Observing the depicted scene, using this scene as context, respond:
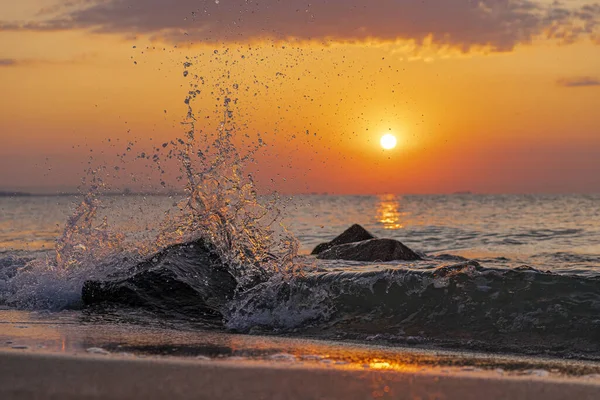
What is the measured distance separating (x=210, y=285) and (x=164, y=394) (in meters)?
4.16

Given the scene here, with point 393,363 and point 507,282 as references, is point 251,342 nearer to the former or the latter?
point 393,363

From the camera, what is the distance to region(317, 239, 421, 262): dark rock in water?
12125 millimetres

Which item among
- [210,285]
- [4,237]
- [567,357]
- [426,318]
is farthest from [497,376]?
[4,237]

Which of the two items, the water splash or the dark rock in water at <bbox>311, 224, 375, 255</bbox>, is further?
the dark rock in water at <bbox>311, 224, 375, 255</bbox>

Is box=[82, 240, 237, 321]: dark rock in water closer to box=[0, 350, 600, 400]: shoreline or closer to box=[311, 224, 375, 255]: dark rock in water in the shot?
box=[0, 350, 600, 400]: shoreline

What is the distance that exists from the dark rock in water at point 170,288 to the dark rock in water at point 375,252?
447 cm

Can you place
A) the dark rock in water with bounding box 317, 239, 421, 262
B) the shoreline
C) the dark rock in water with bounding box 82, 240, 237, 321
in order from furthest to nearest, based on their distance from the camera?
the dark rock in water with bounding box 317, 239, 421, 262 < the dark rock in water with bounding box 82, 240, 237, 321 < the shoreline

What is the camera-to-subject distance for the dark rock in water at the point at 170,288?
7195 mm

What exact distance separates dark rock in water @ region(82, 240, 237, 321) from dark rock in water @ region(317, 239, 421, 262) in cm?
447

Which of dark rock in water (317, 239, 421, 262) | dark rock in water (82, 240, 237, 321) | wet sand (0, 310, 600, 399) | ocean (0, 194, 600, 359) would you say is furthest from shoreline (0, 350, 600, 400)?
dark rock in water (317, 239, 421, 262)

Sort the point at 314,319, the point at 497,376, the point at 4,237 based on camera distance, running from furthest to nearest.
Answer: the point at 4,237
the point at 314,319
the point at 497,376

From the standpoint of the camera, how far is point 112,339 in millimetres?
5289

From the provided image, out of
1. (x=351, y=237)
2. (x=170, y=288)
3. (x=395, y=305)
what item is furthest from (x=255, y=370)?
(x=351, y=237)

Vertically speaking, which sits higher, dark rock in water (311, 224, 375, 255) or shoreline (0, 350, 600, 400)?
shoreline (0, 350, 600, 400)
